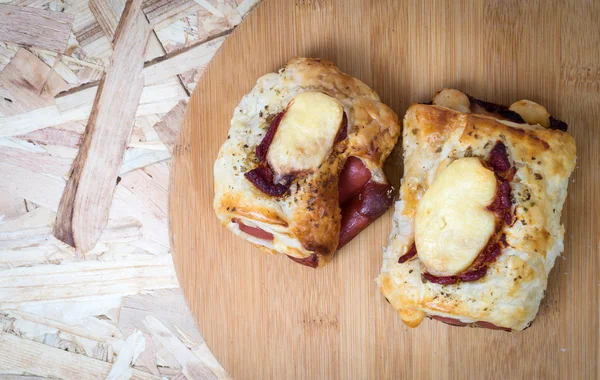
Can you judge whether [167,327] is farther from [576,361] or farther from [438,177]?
[576,361]

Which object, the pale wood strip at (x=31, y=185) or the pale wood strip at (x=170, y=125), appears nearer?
the pale wood strip at (x=170, y=125)

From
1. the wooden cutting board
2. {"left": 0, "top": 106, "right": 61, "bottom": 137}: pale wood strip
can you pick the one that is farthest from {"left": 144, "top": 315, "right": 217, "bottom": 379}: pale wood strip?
{"left": 0, "top": 106, "right": 61, "bottom": 137}: pale wood strip

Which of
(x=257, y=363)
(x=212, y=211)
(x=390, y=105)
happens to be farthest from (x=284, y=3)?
(x=257, y=363)

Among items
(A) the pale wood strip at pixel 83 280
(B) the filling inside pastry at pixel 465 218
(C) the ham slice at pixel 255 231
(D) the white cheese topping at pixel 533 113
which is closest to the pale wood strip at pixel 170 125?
(A) the pale wood strip at pixel 83 280

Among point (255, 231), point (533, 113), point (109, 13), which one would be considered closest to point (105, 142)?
point (109, 13)

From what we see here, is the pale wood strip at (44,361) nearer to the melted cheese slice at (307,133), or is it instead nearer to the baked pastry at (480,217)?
the melted cheese slice at (307,133)

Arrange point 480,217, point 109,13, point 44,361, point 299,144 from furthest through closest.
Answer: point 44,361, point 109,13, point 299,144, point 480,217

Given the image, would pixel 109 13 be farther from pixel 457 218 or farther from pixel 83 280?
pixel 457 218
